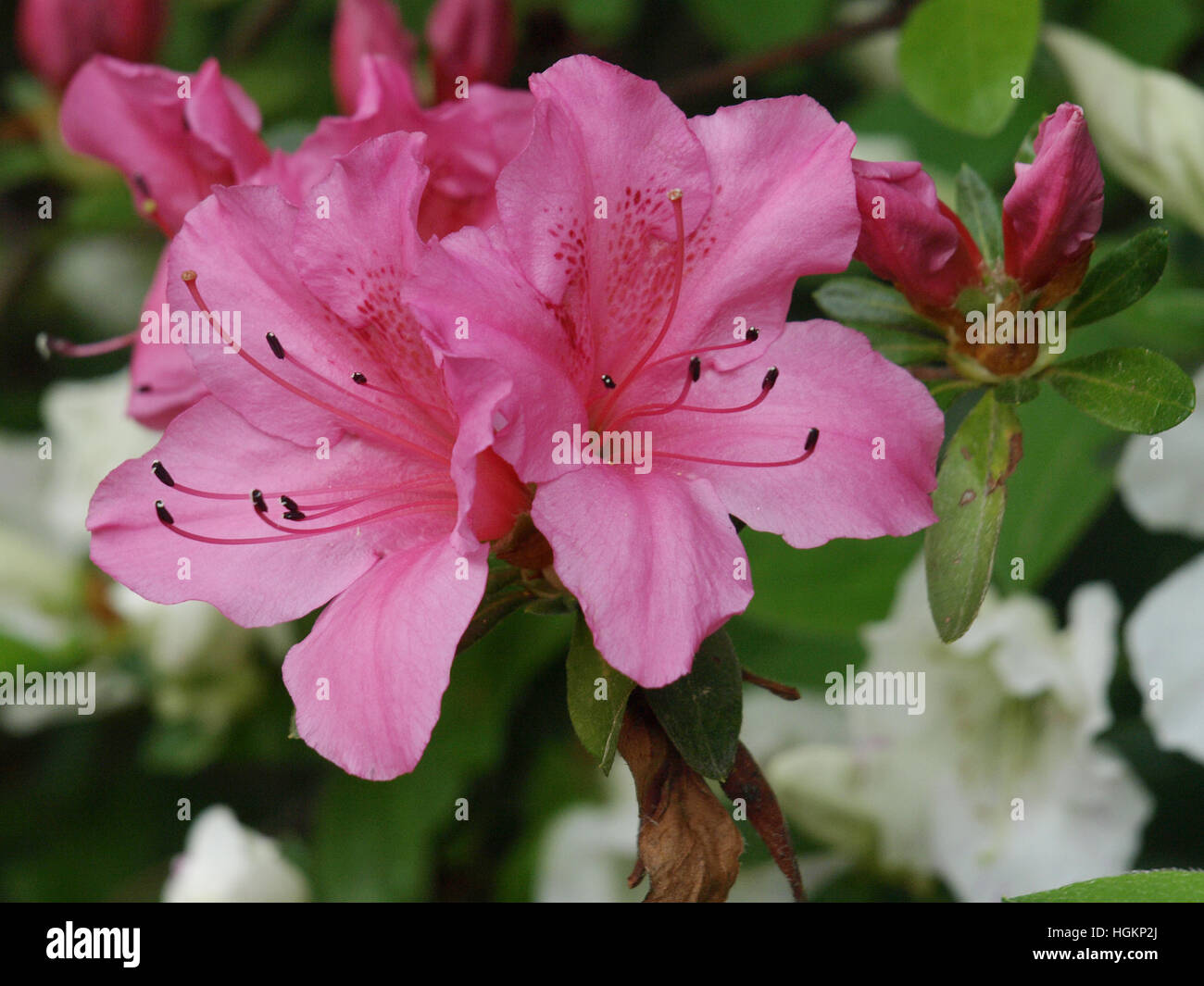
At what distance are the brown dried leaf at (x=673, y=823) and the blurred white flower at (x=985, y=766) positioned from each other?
311mm

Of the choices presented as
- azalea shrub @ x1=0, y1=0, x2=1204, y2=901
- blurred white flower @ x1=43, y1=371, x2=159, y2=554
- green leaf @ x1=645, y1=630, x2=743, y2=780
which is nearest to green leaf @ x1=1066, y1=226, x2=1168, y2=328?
azalea shrub @ x1=0, y1=0, x2=1204, y2=901

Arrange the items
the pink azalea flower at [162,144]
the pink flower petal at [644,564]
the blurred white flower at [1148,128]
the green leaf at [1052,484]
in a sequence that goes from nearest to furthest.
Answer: the pink flower petal at [644,564]
the pink azalea flower at [162,144]
the blurred white flower at [1148,128]
the green leaf at [1052,484]

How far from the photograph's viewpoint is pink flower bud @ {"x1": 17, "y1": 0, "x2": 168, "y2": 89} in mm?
1106

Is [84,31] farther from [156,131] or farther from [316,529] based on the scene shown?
[316,529]

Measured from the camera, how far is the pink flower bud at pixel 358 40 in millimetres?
858

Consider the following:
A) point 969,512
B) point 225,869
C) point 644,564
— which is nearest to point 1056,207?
point 969,512

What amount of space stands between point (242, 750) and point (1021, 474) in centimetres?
67

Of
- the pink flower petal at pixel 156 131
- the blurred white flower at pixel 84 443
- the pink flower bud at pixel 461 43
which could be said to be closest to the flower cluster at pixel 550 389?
the pink flower petal at pixel 156 131

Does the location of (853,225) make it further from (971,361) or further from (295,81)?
(295,81)

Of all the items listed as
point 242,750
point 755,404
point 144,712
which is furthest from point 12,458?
point 755,404

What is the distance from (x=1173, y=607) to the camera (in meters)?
0.84

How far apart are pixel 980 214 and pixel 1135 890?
31cm

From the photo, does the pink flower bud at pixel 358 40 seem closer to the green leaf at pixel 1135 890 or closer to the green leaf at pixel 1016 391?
the green leaf at pixel 1016 391

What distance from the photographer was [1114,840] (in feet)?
2.78
